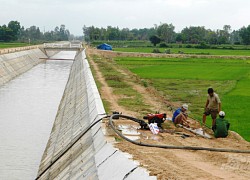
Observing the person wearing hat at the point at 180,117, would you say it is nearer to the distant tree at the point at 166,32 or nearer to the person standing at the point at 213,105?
the person standing at the point at 213,105

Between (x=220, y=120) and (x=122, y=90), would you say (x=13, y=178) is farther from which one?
(x=122, y=90)

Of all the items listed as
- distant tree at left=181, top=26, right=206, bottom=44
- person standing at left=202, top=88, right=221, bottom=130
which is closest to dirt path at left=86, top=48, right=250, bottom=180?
person standing at left=202, top=88, right=221, bottom=130

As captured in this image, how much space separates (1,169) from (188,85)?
16.6 metres

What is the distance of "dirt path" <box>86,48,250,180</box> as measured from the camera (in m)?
7.62

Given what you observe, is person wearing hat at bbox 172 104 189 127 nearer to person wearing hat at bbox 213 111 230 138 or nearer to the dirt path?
the dirt path

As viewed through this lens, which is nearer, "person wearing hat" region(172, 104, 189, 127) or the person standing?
"person wearing hat" region(172, 104, 189, 127)

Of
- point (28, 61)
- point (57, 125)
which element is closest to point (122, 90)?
point (57, 125)

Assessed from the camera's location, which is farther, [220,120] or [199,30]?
[199,30]

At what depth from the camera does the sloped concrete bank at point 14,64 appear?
39.1 m

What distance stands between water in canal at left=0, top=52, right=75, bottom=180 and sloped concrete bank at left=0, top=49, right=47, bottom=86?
486 centimetres

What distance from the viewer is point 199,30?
4823 inches

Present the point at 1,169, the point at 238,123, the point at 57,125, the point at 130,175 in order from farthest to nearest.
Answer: the point at 57,125 → the point at 238,123 → the point at 1,169 → the point at 130,175

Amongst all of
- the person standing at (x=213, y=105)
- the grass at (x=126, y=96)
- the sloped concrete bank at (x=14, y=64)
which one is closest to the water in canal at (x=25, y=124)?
the grass at (x=126, y=96)

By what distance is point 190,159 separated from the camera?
894cm
